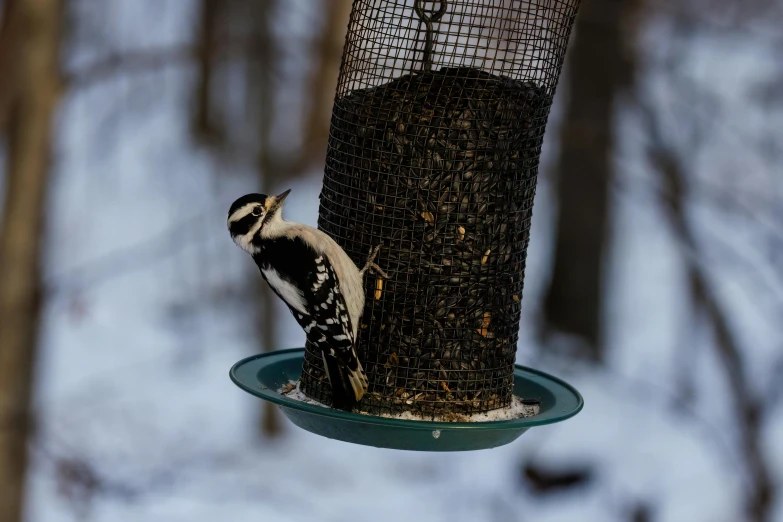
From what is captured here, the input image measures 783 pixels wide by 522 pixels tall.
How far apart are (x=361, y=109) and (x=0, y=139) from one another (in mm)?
9929

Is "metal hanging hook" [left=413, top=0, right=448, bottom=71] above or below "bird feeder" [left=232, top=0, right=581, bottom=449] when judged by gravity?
above

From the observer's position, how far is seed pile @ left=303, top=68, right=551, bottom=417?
4734mm

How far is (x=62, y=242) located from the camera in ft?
43.0

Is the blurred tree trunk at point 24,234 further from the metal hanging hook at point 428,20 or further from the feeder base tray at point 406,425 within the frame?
the metal hanging hook at point 428,20

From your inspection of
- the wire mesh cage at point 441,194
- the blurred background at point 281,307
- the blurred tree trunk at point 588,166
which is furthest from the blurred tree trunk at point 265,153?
the wire mesh cage at point 441,194

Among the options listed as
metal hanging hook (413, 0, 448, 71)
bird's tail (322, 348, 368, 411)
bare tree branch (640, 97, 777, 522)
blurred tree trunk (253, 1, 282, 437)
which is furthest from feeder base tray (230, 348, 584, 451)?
blurred tree trunk (253, 1, 282, 437)

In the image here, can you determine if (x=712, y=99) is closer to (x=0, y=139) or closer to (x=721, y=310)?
(x=721, y=310)

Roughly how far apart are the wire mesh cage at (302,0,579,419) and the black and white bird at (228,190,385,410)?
0.48 feet

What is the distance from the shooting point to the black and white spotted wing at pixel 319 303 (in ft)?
15.6

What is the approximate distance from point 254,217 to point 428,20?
152 cm

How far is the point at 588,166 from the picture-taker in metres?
12.3

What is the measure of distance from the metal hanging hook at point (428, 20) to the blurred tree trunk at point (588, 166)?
6.88 meters

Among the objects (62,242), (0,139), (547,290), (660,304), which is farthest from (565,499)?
(0,139)

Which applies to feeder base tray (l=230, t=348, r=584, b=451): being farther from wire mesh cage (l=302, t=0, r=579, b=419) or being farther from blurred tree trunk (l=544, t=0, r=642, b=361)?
blurred tree trunk (l=544, t=0, r=642, b=361)
